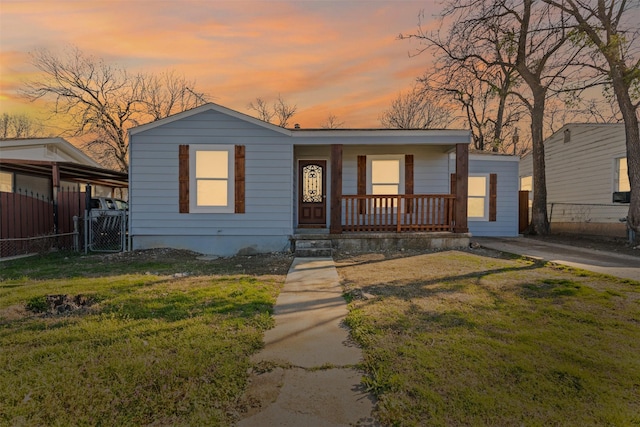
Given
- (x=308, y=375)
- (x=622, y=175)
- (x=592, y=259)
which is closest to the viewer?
(x=308, y=375)

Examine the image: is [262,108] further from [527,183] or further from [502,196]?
[502,196]

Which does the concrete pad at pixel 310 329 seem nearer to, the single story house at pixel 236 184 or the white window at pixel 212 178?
the single story house at pixel 236 184

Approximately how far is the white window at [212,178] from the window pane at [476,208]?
866cm

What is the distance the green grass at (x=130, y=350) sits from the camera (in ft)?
6.51

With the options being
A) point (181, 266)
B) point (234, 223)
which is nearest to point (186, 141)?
point (234, 223)

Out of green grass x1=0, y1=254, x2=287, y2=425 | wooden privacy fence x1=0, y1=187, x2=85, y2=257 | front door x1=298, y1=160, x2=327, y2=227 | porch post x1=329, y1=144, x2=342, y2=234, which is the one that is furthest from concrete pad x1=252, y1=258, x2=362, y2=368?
wooden privacy fence x1=0, y1=187, x2=85, y2=257

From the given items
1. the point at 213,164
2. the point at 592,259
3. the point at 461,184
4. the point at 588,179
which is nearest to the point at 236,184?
the point at 213,164

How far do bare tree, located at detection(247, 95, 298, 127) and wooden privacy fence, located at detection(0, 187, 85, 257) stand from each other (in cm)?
2063

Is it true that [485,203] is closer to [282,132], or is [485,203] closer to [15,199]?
[282,132]

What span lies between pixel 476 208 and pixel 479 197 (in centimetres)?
42

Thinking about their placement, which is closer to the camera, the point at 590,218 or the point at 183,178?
the point at 183,178

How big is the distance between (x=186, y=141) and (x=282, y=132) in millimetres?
2451

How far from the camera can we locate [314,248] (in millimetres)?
8227

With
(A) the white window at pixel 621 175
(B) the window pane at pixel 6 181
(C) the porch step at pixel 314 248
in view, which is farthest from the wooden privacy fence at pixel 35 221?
(A) the white window at pixel 621 175
